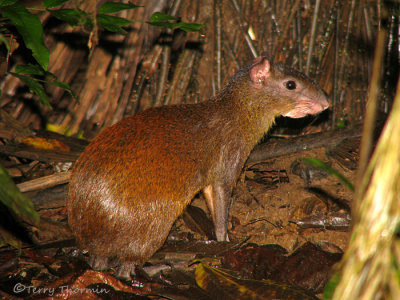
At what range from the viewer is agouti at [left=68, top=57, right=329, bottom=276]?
304 cm

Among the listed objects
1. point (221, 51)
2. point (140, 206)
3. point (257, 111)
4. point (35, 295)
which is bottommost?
point (35, 295)

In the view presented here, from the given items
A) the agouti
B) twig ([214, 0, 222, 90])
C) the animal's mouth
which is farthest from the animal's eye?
twig ([214, 0, 222, 90])

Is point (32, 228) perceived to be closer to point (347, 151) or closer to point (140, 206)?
point (140, 206)

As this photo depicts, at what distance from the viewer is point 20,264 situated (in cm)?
319

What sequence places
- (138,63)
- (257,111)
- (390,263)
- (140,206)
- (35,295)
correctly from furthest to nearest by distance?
(138,63) < (257,111) < (140,206) < (35,295) < (390,263)

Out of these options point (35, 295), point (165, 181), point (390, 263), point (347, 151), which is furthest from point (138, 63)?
point (390, 263)

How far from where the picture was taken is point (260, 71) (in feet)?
13.6

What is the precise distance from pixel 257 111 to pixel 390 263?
328cm

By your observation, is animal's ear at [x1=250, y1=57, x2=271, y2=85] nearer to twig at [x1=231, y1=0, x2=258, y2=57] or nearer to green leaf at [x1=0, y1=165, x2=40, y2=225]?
twig at [x1=231, y1=0, x2=258, y2=57]

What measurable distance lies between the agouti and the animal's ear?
0.01 metres

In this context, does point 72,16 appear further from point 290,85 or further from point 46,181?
point 290,85

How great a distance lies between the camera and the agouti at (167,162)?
9.96 ft

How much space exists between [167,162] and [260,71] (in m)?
1.51

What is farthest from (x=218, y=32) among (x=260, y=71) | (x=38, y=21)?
(x=38, y=21)
